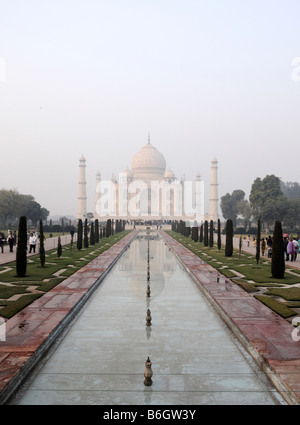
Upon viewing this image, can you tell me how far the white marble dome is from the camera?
8100cm

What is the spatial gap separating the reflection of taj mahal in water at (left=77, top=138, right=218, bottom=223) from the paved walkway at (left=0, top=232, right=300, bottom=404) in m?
60.6

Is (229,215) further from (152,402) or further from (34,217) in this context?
(152,402)

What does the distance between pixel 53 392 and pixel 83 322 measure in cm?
303

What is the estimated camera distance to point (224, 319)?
795 cm

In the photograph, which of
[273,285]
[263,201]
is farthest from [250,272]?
[263,201]

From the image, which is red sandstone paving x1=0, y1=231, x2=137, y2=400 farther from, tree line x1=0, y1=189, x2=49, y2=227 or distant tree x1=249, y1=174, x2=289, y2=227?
tree line x1=0, y1=189, x2=49, y2=227

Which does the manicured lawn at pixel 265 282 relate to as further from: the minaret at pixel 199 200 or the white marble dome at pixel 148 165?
the white marble dome at pixel 148 165

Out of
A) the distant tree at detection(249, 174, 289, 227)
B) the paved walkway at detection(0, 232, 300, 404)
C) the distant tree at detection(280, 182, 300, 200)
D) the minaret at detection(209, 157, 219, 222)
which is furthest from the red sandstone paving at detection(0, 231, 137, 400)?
the distant tree at detection(280, 182, 300, 200)

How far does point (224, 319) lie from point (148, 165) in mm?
73761

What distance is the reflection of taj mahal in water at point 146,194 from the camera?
245 feet

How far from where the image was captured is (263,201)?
161ft

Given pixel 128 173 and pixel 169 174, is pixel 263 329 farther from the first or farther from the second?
pixel 169 174
